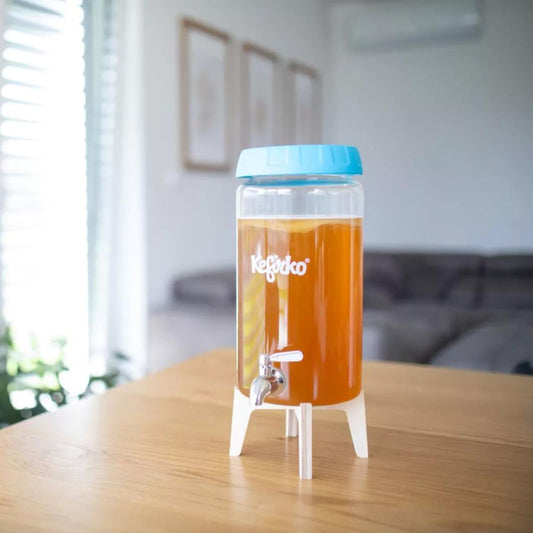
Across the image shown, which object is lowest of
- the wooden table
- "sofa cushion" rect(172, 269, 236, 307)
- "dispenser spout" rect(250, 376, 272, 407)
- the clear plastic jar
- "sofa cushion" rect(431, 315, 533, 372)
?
"sofa cushion" rect(431, 315, 533, 372)

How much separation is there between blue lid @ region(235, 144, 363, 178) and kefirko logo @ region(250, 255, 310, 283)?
0.08 meters

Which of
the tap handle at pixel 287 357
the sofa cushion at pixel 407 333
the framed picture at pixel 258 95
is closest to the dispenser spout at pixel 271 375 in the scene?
the tap handle at pixel 287 357

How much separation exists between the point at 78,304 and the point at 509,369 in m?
1.66

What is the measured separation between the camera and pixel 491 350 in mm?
2137

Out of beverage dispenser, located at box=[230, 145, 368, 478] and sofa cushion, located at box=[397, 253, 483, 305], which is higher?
beverage dispenser, located at box=[230, 145, 368, 478]

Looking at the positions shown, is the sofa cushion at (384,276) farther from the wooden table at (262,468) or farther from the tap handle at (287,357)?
the tap handle at (287,357)

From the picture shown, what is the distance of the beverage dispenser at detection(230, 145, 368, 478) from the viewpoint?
0.61 meters

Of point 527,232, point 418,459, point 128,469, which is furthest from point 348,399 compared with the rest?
point 527,232

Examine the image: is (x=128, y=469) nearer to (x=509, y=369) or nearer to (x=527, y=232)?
(x=509, y=369)

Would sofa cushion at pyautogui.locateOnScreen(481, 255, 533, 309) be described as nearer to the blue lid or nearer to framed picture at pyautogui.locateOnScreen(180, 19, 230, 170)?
framed picture at pyautogui.locateOnScreen(180, 19, 230, 170)

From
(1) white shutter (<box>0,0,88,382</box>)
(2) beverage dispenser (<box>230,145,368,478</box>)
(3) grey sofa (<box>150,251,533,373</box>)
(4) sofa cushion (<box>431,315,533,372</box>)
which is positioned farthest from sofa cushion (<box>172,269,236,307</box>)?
(2) beverage dispenser (<box>230,145,368,478</box>)

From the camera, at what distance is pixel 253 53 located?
3713 mm

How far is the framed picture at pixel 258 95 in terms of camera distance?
3.66 meters

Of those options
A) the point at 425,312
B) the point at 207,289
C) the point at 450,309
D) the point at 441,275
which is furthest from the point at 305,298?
the point at 441,275
